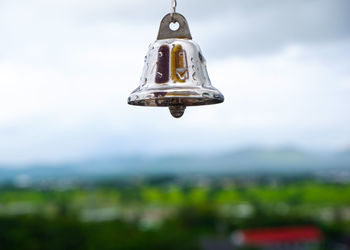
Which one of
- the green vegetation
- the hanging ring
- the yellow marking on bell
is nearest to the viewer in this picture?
the hanging ring

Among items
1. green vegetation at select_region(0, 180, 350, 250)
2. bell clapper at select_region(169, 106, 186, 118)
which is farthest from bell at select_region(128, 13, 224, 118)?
green vegetation at select_region(0, 180, 350, 250)

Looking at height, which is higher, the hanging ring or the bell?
the hanging ring

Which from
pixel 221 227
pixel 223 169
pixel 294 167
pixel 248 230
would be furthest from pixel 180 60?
pixel 223 169

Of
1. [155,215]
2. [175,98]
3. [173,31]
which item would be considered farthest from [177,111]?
[155,215]

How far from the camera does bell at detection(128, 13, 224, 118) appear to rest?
232 centimetres

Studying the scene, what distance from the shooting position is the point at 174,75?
2.38m

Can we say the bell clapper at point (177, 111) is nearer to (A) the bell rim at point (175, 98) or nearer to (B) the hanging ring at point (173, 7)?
(A) the bell rim at point (175, 98)

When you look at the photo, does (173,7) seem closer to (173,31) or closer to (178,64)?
(173,31)

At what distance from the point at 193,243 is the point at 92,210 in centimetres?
2390

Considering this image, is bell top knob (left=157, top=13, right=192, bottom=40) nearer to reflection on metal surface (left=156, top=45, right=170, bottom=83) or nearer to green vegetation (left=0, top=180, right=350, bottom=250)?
reflection on metal surface (left=156, top=45, right=170, bottom=83)

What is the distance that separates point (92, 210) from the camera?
44.9 meters

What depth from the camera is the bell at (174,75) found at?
2.32 metres

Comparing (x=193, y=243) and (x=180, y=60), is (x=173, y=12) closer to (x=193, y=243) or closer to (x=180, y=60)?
(x=180, y=60)

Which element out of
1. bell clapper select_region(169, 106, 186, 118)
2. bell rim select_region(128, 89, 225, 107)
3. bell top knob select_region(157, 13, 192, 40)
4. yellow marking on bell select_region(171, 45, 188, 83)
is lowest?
bell clapper select_region(169, 106, 186, 118)
